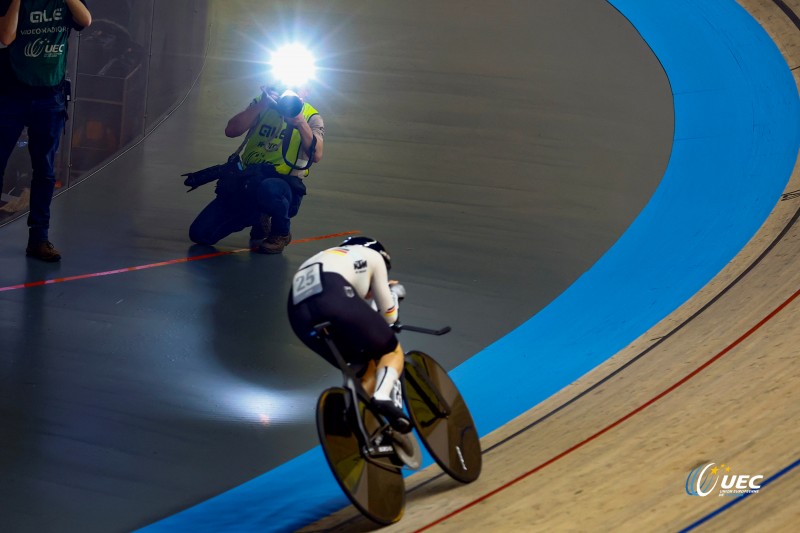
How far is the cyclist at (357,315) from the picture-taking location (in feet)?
11.7

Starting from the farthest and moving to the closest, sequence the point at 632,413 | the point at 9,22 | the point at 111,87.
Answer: the point at 111,87 → the point at 9,22 → the point at 632,413

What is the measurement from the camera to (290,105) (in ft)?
20.5

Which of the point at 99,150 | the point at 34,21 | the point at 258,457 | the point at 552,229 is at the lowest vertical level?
the point at 258,457

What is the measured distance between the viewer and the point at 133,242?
6484 millimetres

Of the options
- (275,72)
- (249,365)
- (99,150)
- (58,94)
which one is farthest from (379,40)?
(249,365)

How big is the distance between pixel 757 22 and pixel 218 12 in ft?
18.0

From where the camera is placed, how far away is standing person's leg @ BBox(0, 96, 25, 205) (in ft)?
18.8

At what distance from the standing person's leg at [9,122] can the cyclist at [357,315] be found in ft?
9.48

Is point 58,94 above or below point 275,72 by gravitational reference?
below

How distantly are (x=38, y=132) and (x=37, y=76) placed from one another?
0.32m

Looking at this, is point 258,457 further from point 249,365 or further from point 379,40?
point 379,40

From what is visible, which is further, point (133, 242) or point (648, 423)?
point (133, 242)

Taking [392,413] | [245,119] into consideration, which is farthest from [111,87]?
[392,413]

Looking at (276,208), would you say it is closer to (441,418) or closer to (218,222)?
(218,222)
